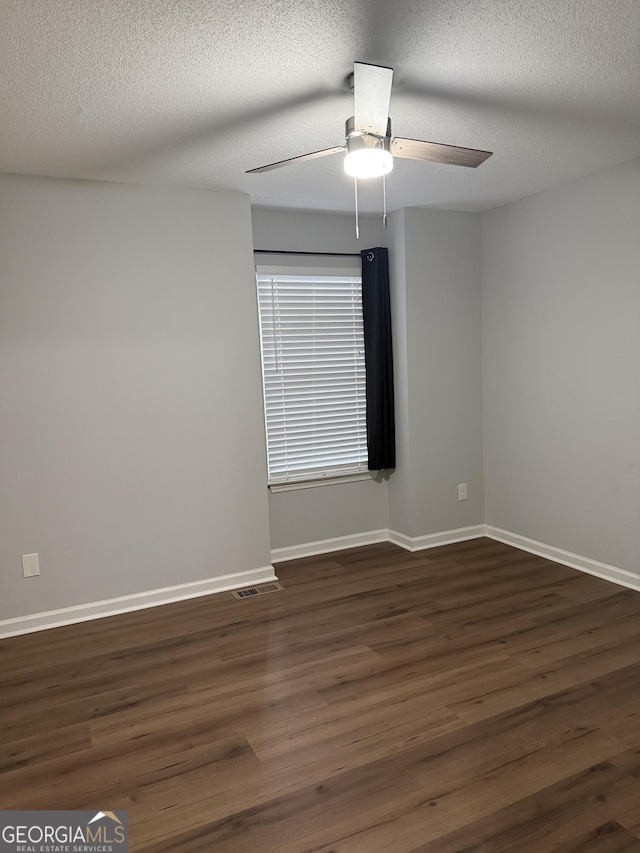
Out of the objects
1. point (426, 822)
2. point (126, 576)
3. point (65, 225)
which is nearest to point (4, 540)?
point (126, 576)

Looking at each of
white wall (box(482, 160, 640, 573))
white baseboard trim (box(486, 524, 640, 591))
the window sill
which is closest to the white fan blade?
white wall (box(482, 160, 640, 573))

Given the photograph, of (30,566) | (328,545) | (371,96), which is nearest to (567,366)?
(328,545)

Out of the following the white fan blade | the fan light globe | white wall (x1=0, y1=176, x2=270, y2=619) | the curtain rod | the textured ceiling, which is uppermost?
the textured ceiling

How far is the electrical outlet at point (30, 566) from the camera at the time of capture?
11.2 ft

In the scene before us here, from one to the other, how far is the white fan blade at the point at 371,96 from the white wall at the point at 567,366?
2.01m

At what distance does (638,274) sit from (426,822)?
3.08 m

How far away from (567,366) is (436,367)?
955mm

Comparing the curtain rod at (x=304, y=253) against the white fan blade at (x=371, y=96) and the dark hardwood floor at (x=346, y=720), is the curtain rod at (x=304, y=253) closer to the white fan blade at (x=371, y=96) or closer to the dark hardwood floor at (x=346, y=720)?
the white fan blade at (x=371, y=96)

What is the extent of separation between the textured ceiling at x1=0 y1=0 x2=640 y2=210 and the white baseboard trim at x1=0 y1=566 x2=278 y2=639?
8.09 feet

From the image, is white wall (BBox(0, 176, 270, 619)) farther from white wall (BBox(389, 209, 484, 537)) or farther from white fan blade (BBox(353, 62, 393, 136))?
white fan blade (BBox(353, 62, 393, 136))

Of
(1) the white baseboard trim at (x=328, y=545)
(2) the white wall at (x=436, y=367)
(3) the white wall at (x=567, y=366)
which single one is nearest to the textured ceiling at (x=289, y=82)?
(3) the white wall at (x=567, y=366)

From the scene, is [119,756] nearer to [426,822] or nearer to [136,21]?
[426,822]

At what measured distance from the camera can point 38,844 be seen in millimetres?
1892

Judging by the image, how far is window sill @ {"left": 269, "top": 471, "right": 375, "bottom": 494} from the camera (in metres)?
4.46
